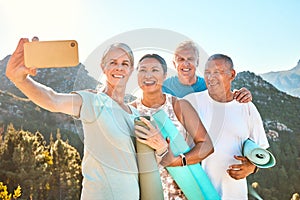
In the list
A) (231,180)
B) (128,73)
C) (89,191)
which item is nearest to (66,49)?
(128,73)

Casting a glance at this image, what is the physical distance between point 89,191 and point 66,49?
0.45 meters

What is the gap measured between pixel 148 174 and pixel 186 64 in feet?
2.49

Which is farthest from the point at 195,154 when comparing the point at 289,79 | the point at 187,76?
the point at 289,79

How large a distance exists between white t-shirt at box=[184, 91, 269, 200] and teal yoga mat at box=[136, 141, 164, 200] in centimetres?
61

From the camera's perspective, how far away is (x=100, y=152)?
140cm

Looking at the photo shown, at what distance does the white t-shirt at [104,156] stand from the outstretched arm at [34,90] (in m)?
0.04

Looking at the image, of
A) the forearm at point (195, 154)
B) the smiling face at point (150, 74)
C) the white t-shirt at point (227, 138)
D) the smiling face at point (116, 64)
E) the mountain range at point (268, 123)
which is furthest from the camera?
the mountain range at point (268, 123)

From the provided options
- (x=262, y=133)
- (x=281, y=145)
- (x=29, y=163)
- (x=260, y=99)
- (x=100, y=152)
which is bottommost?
(x=100, y=152)

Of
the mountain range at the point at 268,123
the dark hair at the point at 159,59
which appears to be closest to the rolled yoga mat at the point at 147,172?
the dark hair at the point at 159,59

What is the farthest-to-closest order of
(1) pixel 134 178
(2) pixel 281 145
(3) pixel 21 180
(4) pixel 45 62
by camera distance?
(2) pixel 281 145 → (3) pixel 21 180 → (1) pixel 134 178 → (4) pixel 45 62

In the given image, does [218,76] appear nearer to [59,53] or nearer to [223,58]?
[223,58]

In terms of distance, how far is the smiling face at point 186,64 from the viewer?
2.04 metres

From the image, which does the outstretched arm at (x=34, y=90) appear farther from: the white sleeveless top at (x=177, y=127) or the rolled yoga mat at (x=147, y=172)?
the white sleeveless top at (x=177, y=127)

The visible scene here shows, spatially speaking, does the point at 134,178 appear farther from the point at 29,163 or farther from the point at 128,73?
the point at 29,163
